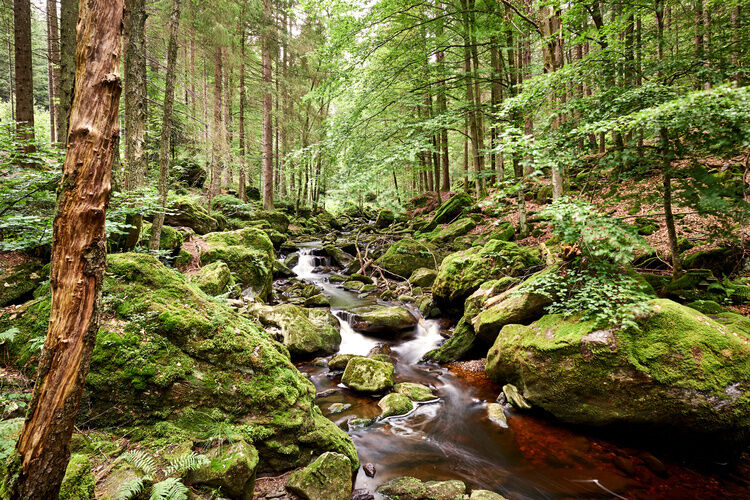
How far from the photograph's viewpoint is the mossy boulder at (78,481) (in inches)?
82.1

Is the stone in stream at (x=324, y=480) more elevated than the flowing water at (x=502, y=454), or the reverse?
the stone in stream at (x=324, y=480)

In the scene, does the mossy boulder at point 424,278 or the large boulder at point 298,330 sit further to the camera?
the mossy boulder at point 424,278

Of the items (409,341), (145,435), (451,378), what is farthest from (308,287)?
(145,435)

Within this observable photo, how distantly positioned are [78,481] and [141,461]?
0.43m

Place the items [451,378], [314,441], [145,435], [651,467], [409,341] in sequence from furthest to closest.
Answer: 1. [409,341]
2. [451,378]
3. [651,467]
4. [314,441]
5. [145,435]

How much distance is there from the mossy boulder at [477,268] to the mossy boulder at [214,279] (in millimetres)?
5621

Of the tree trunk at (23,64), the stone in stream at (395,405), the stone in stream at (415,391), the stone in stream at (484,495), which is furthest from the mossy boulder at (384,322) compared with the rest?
the tree trunk at (23,64)

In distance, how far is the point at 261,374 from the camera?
3.63m

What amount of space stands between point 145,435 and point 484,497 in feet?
11.9

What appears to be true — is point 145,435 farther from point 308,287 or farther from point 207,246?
point 308,287

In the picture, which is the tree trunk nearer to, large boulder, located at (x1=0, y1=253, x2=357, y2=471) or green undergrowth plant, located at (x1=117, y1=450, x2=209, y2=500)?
large boulder, located at (x1=0, y1=253, x2=357, y2=471)

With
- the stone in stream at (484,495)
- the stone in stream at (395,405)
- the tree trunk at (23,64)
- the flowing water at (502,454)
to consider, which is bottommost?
the flowing water at (502,454)

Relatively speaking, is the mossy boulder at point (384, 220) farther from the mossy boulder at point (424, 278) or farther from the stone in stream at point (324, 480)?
the stone in stream at point (324, 480)

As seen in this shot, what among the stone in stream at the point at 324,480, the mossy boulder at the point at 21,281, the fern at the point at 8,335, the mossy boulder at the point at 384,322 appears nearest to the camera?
the fern at the point at 8,335
